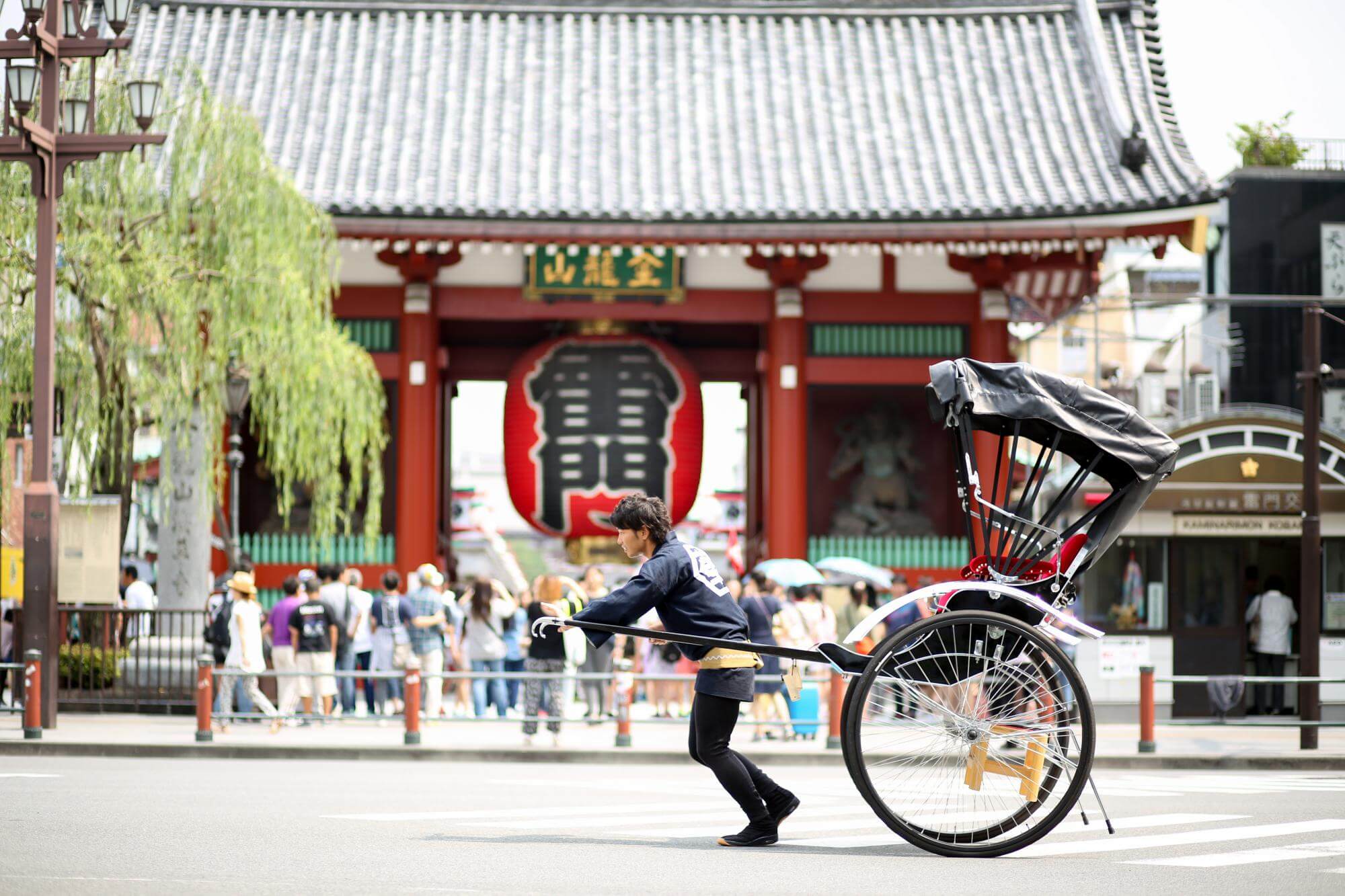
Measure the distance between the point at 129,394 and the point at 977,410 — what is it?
1087cm

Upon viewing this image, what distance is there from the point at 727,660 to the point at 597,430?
43.8ft

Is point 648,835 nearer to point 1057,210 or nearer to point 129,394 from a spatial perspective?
point 129,394

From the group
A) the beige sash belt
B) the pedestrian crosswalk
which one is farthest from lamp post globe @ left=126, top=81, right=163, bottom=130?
the beige sash belt

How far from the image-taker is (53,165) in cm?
1380

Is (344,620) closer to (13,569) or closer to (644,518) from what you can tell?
(13,569)

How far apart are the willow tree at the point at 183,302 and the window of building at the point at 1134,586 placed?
8297 mm

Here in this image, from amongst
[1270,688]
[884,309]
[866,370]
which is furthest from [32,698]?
[1270,688]

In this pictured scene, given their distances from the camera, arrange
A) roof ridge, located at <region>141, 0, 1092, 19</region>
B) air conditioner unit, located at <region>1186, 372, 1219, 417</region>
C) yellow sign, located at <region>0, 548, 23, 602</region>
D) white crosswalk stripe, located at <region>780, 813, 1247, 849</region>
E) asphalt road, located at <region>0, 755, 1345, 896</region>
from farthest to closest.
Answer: air conditioner unit, located at <region>1186, 372, 1219, 417</region>
roof ridge, located at <region>141, 0, 1092, 19</region>
yellow sign, located at <region>0, 548, 23, 602</region>
white crosswalk stripe, located at <region>780, 813, 1247, 849</region>
asphalt road, located at <region>0, 755, 1345, 896</region>

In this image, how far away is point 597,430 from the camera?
20.6 meters

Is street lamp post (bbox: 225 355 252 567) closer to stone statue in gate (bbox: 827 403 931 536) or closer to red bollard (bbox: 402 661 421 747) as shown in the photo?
red bollard (bbox: 402 661 421 747)

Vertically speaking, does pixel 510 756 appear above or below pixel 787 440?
below

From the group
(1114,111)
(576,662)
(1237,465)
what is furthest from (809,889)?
(1114,111)

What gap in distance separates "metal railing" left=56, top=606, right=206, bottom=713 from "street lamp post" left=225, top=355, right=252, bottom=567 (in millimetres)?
2123

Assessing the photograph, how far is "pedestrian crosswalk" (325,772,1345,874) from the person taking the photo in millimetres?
7340
